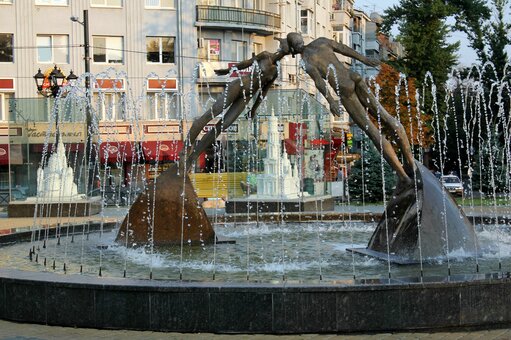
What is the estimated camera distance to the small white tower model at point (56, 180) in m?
25.8

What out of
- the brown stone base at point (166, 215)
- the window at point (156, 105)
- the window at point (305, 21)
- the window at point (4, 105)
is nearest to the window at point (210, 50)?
the window at point (156, 105)

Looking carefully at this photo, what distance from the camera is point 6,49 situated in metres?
42.2

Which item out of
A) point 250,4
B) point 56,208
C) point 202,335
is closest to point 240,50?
point 250,4

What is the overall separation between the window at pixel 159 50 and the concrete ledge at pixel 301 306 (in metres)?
36.9

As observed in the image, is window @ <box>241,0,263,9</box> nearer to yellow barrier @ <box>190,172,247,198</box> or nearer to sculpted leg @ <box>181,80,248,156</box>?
yellow barrier @ <box>190,172,247,198</box>

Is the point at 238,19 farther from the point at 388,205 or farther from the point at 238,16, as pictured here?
the point at 388,205

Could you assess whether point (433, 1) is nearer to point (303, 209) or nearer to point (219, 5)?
point (219, 5)

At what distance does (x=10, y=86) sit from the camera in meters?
41.9

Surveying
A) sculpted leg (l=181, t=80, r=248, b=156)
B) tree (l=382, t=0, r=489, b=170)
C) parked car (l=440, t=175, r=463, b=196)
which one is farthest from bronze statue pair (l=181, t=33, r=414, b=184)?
tree (l=382, t=0, r=489, b=170)

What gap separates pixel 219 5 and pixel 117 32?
610 centimetres

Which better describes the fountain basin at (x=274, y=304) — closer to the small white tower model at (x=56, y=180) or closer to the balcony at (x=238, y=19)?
the small white tower model at (x=56, y=180)

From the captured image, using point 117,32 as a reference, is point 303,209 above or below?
below

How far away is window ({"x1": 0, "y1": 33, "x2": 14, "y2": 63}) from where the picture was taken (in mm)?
42125

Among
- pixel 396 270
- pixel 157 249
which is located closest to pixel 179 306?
pixel 396 270
